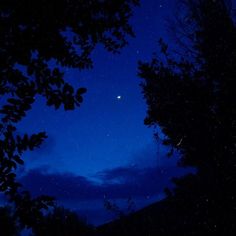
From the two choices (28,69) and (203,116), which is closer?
(28,69)

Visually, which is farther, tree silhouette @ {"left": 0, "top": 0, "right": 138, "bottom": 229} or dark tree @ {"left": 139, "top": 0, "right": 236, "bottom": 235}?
dark tree @ {"left": 139, "top": 0, "right": 236, "bottom": 235}

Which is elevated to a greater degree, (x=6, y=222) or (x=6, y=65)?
(x=6, y=65)

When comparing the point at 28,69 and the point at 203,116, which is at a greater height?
the point at 203,116

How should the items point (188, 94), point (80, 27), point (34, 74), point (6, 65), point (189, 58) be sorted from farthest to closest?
point (189, 58), point (188, 94), point (80, 27), point (34, 74), point (6, 65)

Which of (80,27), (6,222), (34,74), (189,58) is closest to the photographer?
(6,222)

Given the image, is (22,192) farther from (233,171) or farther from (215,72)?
(215,72)

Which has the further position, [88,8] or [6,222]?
[88,8]

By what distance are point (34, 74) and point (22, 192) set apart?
143cm

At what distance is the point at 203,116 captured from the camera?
11.6m

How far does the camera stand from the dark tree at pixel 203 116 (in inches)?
395

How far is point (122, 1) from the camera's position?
4.38 metres

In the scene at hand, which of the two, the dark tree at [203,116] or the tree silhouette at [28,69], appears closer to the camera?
the tree silhouette at [28,69]

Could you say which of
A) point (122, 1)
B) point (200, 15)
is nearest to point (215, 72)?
point (200, 15)

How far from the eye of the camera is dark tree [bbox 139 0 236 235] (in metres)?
10.0
